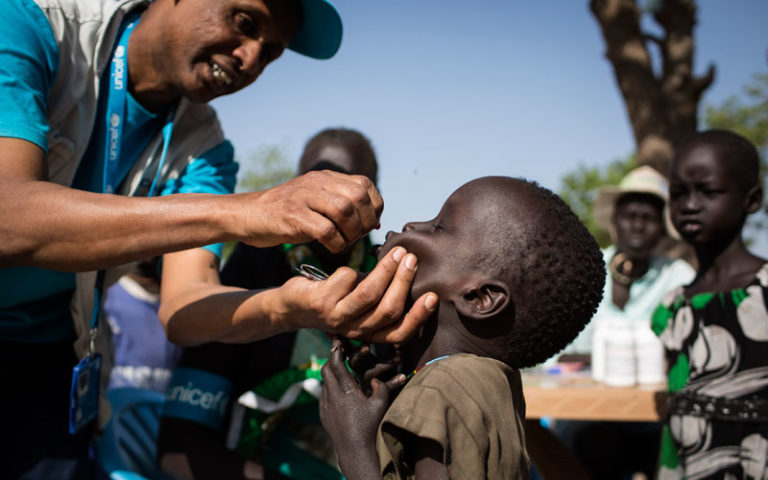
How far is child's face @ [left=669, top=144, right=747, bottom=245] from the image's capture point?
301 centimetres

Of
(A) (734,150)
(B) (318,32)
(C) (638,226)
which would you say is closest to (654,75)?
(C) (638,226)

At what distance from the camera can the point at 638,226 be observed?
4.69 metres

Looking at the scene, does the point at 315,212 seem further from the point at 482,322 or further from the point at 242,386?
the point at 242,386

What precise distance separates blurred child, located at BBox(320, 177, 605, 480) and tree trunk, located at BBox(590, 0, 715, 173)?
22.4 feet

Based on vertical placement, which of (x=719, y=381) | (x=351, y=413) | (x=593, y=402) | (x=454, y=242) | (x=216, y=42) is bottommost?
(x=593, y=402)

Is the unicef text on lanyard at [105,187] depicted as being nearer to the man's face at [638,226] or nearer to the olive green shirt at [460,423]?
the olive green shirt at [460,423]

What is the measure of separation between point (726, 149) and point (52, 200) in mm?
2920

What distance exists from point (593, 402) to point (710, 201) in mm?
1108

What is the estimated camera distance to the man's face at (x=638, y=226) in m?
4.53

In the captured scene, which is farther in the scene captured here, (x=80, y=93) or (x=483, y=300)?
(x=80, y=93)

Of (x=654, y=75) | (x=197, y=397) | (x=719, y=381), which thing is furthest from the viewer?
(x=654, y=75)

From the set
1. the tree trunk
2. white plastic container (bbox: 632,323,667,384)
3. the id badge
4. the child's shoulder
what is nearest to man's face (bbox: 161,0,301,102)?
the id badge

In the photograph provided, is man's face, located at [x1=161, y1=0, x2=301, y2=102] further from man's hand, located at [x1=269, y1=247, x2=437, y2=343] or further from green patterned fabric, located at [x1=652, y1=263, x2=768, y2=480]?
green patterned fabric, located at [x1=652, y1=263, x2=768, y2=480]

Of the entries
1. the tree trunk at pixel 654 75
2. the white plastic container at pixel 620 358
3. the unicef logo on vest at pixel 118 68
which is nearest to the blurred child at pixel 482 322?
the unicef logo on vest at pixel 118 68
